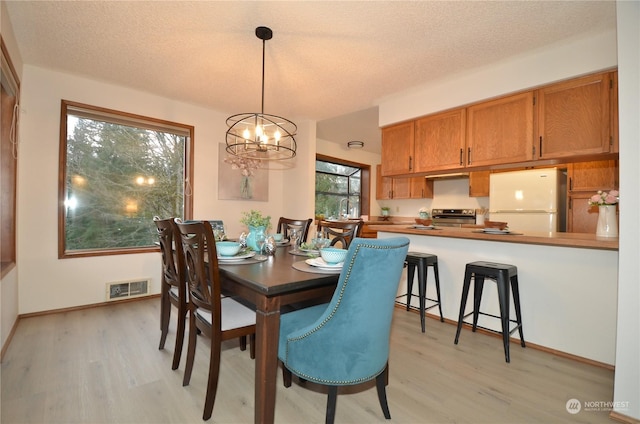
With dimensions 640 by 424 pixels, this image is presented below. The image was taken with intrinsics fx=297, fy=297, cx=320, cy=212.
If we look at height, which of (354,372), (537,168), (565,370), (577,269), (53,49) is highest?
(53,49)

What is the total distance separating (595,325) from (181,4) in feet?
12.1

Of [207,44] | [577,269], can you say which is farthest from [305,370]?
[207,44]

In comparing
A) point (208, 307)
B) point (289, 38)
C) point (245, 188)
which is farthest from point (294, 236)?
point (245, 188)

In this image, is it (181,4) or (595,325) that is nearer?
(181,4)

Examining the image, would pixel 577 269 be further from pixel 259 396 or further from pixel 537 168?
pixel 259 396

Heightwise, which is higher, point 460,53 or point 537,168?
point 460,53

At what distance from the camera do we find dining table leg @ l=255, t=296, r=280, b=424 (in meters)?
1.26

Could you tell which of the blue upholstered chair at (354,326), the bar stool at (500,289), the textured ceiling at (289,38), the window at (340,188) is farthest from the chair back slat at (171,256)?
the window at (340,188)

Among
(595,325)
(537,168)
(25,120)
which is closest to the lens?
(595,325)

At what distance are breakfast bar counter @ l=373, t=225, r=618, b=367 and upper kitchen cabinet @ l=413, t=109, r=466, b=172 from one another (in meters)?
0.84

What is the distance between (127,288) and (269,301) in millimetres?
2930

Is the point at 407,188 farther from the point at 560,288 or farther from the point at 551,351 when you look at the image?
the point at 551,351

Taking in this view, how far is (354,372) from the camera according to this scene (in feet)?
4.28

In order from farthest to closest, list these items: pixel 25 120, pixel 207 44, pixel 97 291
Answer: pixel 97 291
pixel 25 120
pixel 207 44
